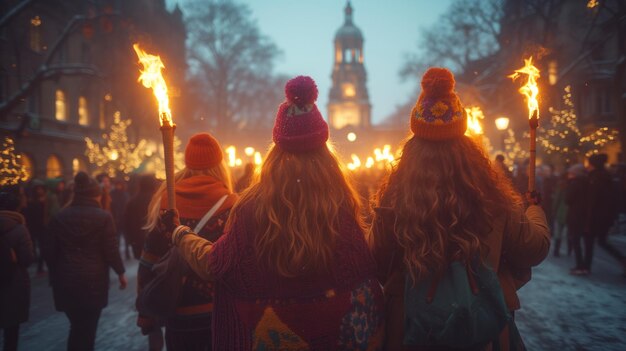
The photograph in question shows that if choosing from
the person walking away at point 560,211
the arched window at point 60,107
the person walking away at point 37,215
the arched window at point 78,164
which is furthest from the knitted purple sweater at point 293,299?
the arched window at point 78,164

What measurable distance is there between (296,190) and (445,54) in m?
34.5

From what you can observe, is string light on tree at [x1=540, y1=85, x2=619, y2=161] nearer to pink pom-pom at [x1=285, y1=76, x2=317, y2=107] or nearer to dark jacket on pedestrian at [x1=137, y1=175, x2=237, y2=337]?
dark jacket on pedestrian at [x1=137, y1=175, x2=237, y2=337]

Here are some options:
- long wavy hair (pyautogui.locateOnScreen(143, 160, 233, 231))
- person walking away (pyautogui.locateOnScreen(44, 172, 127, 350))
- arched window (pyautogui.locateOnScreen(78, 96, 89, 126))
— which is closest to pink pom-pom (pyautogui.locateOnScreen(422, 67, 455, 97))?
long wavy hair (pyautogui.locateOnScreen(143, 160, 233, 231))

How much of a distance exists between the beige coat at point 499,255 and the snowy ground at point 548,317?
342 cm

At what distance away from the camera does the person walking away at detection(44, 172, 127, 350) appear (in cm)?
438

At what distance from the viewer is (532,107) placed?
2.97 meters

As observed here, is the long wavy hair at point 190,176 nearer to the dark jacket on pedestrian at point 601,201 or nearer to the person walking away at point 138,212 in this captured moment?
the person walking away at point 138,212

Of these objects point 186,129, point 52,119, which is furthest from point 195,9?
point 52,119

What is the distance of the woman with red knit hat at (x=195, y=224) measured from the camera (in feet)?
10.0

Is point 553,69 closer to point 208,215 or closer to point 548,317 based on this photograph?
point 548,317

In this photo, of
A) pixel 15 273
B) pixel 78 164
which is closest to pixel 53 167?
pixel 78 164

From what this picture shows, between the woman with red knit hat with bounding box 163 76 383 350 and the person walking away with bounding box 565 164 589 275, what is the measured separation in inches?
323

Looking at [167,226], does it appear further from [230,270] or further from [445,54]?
[445,54]

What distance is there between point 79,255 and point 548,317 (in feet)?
18.5
